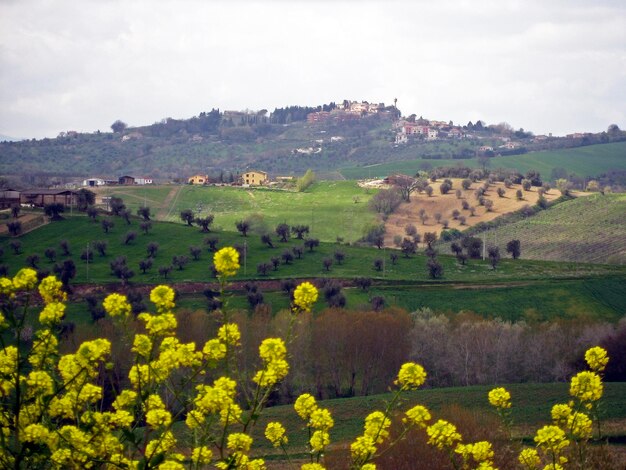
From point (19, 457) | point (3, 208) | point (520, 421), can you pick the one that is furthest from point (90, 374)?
point (3, 208)

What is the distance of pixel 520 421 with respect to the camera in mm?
35656

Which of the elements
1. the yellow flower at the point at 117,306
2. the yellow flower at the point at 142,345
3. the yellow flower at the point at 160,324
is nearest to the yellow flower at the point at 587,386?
the yellow flower at the point at 160,324

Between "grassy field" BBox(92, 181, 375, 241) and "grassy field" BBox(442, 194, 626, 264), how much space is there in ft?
52.2

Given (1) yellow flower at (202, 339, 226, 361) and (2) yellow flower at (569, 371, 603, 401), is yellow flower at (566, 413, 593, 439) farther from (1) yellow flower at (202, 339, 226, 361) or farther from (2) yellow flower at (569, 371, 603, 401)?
(1) yellow flower at (202, 339, 226, 361)

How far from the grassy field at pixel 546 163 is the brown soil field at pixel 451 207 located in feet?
118

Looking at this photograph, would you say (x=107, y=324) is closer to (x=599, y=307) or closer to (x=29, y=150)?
(x=599, y=307)

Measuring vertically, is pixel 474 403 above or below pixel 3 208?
below

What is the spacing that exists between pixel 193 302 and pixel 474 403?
2462 cm

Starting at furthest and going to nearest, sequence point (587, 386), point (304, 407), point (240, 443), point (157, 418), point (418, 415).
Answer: point (587, 386) → point (304, 407) → point (418, 415) → point (240, 443) → point (157, 418)

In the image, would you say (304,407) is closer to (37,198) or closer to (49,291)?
(49,291)

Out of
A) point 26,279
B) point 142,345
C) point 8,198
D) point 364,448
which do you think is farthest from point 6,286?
point 8,198

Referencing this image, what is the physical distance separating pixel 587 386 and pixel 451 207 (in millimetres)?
95785

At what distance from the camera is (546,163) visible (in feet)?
523

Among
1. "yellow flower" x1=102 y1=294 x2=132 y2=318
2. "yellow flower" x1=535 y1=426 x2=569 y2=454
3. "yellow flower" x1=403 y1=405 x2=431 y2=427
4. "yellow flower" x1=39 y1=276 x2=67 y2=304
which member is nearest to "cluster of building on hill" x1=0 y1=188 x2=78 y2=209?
"yellow flower" x1=39 y1=276 x2=67 y2=304
